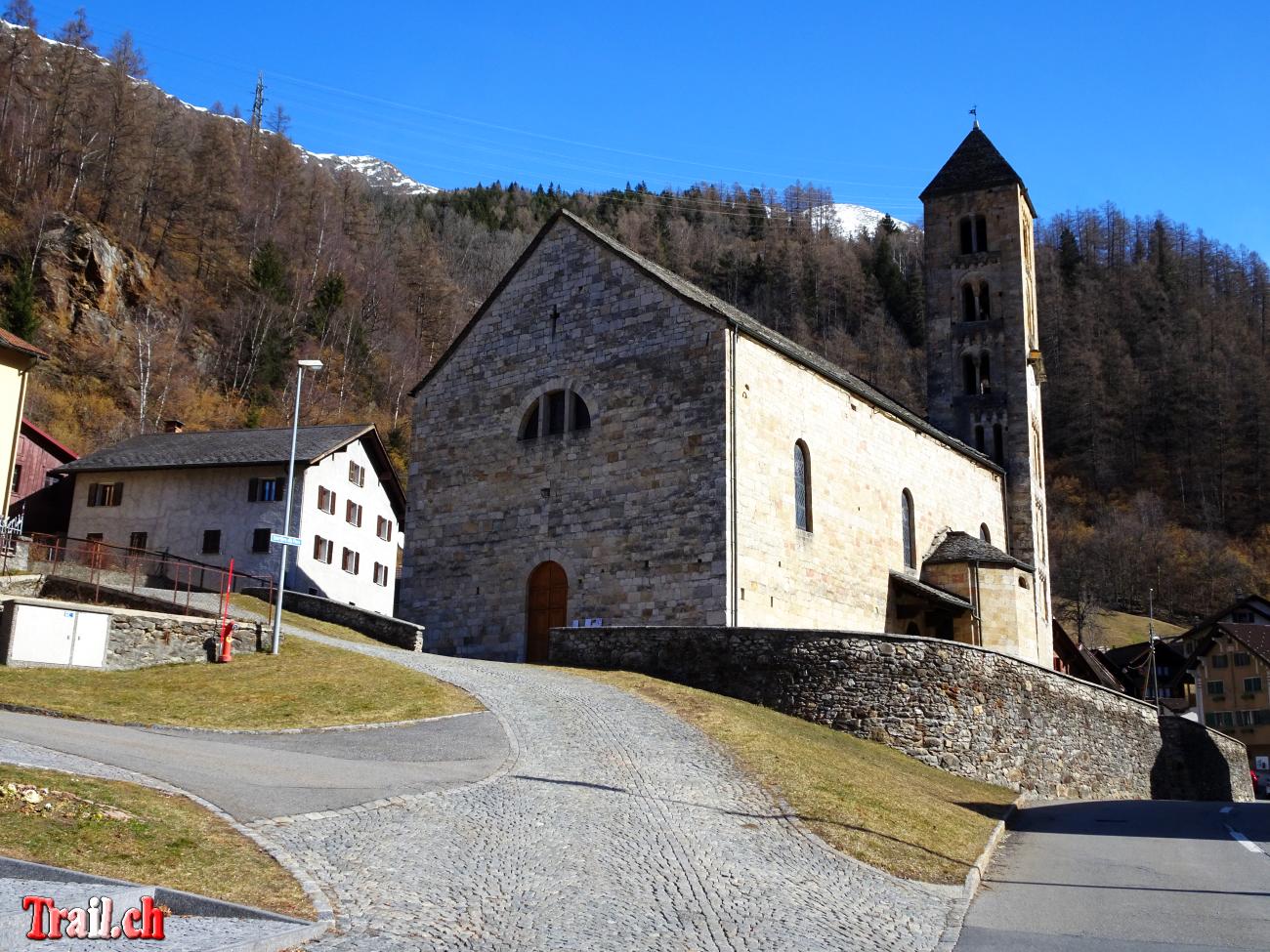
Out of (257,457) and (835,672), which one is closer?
(835,672)

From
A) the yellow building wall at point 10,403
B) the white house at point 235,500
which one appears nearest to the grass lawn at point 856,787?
the white house at point 235,500

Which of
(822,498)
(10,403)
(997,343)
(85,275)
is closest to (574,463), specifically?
(822,498)

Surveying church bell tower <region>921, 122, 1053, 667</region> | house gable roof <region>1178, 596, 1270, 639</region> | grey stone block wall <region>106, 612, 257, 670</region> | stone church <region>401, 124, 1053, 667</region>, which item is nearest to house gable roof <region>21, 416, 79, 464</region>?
stone church <region>401, 124, 1053, 667</region>

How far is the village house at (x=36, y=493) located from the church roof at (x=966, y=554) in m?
29.5

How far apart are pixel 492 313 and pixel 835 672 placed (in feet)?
48.4

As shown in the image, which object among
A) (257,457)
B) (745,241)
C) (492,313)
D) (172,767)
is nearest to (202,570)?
(257,457)

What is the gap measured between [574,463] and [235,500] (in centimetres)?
1433

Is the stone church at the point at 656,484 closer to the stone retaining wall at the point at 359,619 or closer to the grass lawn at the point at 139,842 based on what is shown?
the stone retaining wall at the point at 359,619

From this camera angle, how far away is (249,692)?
64.0 ft

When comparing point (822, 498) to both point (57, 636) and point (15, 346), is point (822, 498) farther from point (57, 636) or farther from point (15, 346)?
point (15, 346)

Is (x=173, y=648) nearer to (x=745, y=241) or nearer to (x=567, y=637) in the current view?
(x=567, y=637)

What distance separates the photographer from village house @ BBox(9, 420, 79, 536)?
40.5 meters

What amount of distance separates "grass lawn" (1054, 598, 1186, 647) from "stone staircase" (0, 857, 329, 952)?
77282 mm

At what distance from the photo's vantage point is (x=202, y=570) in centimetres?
3044
